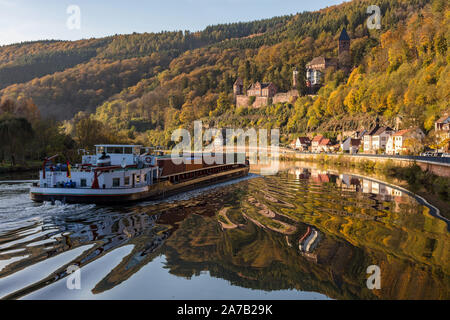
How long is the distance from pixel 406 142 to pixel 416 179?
18637mm

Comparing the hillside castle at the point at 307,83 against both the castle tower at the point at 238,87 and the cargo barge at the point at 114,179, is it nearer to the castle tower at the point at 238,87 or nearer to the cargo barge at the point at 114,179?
the castle tower at the point at 238,87

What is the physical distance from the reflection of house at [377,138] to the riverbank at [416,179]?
1806cm

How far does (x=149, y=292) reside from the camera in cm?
1123

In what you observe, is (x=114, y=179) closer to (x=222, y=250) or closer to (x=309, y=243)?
(x=222, y=250)

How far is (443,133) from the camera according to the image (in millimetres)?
50562

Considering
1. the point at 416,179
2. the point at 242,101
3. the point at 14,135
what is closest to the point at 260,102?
the point at 242,101

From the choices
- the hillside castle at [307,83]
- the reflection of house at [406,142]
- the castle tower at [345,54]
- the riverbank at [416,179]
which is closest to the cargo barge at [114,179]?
the riverbank at [416,179]

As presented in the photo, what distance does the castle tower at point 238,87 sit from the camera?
170 m

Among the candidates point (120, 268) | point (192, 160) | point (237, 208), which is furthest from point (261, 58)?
point (120, 268)

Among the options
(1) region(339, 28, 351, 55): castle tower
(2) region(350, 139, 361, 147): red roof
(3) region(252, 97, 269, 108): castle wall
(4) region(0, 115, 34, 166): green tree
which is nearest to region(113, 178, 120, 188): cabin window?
(4) region(0, 115, 34, 166): green tree

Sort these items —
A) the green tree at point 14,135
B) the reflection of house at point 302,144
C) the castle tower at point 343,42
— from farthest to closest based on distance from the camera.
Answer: the castle tower at point 343,42 < the reflection of house at point 302,144 < the green tree at point 14,135

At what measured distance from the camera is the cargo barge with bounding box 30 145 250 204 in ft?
78.9

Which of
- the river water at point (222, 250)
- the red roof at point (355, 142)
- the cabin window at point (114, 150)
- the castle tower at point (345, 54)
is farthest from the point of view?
the castle tower at point (345, 54)

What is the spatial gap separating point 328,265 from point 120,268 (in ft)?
25.2
